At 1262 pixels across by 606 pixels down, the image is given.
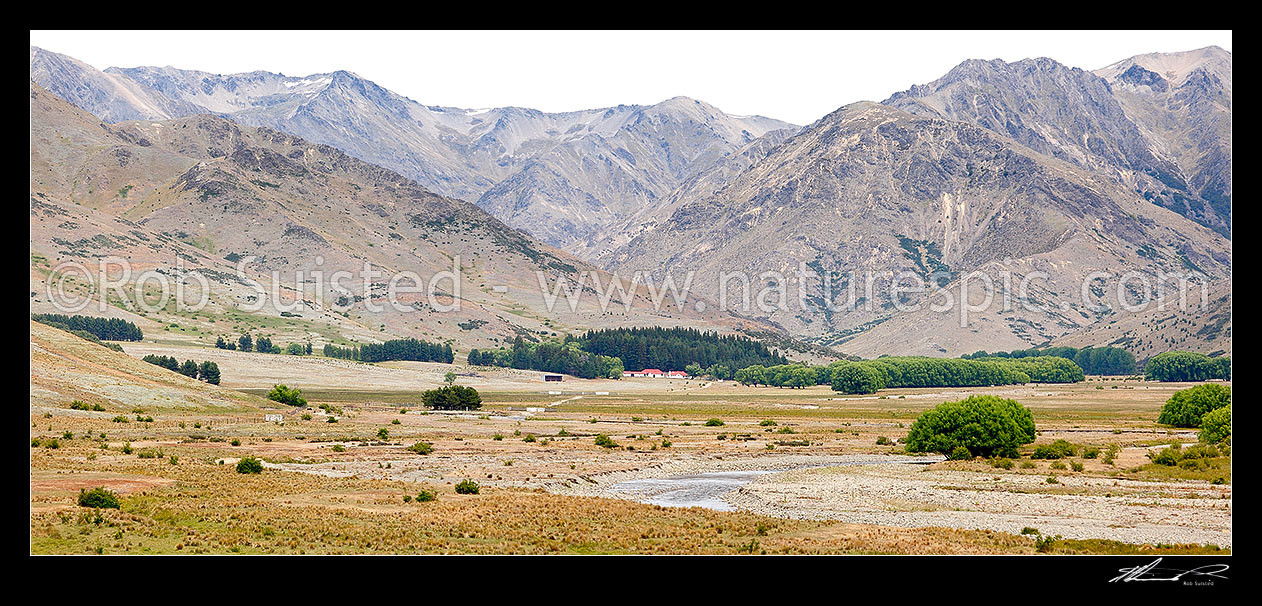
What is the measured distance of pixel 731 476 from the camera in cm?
7838

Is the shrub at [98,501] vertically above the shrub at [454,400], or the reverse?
the shrub at [98,501]

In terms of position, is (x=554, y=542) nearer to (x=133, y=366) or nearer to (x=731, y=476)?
(x=731, y=476)

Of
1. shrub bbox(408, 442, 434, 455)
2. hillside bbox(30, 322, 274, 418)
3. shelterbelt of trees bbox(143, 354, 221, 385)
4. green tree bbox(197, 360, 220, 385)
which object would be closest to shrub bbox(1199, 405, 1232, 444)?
shrub bbox(408, 442, 434, 455)

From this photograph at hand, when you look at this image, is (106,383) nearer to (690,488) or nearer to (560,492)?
(560,492)

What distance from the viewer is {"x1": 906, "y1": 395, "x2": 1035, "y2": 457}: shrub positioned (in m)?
89.4

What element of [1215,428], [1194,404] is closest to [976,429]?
[1215,428]

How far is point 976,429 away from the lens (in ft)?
294
